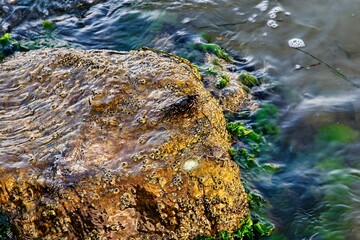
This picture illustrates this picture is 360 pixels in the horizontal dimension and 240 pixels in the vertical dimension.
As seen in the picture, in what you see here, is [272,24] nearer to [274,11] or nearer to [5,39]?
[274,11]

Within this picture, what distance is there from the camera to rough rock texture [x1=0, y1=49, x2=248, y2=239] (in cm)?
314

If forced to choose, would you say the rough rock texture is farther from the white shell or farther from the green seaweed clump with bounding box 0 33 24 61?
the green seaweed clump with bounding box 0 33 24 61

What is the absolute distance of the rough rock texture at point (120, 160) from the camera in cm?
314

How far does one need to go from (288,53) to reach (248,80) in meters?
0.87

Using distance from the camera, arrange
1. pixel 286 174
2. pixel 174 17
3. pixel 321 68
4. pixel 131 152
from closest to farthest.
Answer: pixel 131 152 < pixel 286 174 < pixel 321 68 < pixel 174 17

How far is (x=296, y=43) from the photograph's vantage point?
5949 mm

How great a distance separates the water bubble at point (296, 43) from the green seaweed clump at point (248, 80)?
0.93m

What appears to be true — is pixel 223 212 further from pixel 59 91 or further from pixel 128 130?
pixel 59 91

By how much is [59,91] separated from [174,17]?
121 inches

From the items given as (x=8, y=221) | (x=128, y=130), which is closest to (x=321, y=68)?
(x=128, y=130)

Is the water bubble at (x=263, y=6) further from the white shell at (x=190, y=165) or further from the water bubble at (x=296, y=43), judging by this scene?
the white shell at (x=190, y=165)

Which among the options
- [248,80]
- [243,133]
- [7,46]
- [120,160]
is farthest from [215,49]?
[120,160]

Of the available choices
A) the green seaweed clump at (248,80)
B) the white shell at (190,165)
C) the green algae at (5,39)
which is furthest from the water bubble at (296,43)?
the green algae at (5,39)

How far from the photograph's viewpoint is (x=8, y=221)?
334cm
